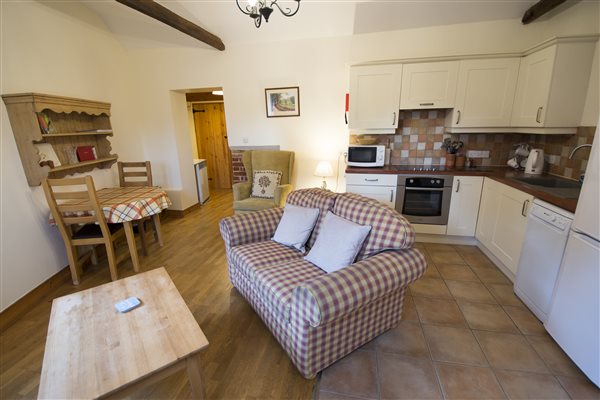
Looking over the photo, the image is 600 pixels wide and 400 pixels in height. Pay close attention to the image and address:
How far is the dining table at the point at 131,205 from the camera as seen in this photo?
2418 mm

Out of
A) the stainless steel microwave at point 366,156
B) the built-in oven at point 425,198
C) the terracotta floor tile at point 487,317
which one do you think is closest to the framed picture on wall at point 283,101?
the stainless steel microwave at point 366,156

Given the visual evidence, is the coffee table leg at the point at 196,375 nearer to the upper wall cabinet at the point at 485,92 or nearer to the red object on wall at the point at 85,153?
the red object on wall at the point at 85,153

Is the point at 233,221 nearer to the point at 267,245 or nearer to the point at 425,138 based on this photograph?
the point at 267,245

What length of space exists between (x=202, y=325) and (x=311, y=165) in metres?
2.55

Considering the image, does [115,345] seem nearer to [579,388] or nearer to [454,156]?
[579,388]

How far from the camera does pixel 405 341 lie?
176 cm

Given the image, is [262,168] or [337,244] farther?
[262,168]

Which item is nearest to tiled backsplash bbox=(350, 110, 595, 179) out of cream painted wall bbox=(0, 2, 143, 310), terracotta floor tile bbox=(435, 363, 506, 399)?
terracotta floor tile bbox=(435, 363, 506, 399)

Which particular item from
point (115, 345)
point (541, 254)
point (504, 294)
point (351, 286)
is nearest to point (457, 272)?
point (504, 294)

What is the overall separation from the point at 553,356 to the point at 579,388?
0.70ft

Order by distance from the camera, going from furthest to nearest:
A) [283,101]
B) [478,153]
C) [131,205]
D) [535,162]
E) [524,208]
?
[283,101] → [478,153] → [535,162] → [131,205] → [524,208]

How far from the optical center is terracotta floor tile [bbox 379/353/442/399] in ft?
4.64

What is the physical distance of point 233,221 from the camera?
2.16m

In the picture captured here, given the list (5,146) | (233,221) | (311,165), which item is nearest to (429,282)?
(233,221)
